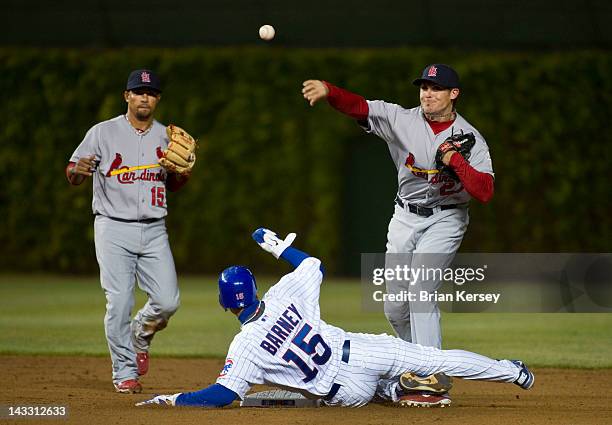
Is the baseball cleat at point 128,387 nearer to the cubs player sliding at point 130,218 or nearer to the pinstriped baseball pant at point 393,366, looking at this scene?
the cubs player sliding at point 130,218

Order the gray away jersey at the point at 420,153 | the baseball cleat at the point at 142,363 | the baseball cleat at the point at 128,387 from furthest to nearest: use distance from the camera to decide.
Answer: the baseball cleat at the point at 142,363
the baseball cleat at the point at 128,387
the gray away jersey at the point at 420,153

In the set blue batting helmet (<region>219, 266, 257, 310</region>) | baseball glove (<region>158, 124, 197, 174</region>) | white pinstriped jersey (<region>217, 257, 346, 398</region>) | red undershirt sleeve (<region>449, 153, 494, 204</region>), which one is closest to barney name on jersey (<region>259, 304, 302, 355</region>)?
white pinstriped jersey (<region>217, 257, 346, 398</region>)

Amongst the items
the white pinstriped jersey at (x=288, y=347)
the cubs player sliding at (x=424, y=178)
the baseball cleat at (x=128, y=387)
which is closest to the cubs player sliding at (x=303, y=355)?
the white pinstriped jersey at (x=288, y=347)

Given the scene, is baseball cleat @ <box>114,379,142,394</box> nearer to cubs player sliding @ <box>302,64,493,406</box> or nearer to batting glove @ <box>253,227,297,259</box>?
batting glove @ <box>253,227,297,259</box>

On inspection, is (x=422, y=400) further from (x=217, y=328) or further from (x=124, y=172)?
(x=217, y=328)

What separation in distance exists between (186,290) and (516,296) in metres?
5.01

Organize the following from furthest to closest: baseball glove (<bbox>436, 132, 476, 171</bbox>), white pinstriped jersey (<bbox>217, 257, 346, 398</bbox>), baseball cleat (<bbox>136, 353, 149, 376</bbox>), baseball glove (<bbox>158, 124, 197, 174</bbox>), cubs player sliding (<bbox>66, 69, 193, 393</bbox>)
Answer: baseball cleat (<bbox>136, 353, 149, 376</bbox>)
baseball glove (<bbox>158, 124, 197, 174</bbox>)
cubs player sliding (<bbox>66, 69, 193, 393</bbox>)
baseball glove (<bbox>436, 132, 476, 171</bbox>)
white pinstriped jersey (<bbox>217, 257, 346, 398</bbox>)

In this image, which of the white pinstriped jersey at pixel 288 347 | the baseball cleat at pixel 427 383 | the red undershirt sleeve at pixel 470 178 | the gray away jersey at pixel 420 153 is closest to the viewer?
the white pinstriped jersey at pixel 288 347

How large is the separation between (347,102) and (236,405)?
2259mm

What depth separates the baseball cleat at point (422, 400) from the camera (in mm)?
7125

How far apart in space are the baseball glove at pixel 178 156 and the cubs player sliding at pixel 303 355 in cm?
127

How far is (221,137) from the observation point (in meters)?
18.0

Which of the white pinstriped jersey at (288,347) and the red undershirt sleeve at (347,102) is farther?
the red undershirt sleeve at (347,102)

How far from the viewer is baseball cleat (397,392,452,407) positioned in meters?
7.12
